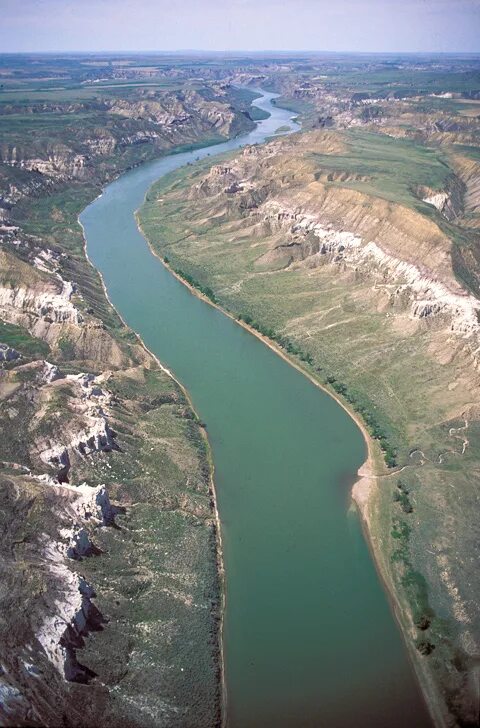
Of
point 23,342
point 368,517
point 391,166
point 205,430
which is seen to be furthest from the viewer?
point 391,166

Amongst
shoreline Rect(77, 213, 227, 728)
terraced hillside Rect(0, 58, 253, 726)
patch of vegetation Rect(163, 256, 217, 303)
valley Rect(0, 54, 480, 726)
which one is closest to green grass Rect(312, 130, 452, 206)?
valley Rect(0, 54, 480, 726)

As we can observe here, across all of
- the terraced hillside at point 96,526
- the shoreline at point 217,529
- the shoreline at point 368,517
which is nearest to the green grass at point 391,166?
the shoreline at point 368,517

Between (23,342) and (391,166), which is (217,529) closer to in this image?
(23,342)

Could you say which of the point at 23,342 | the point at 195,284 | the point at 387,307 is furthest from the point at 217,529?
the point at 195,284

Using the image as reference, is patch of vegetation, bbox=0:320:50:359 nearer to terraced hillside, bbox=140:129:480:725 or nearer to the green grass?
terraced hillside, bbox=140:129:480:725

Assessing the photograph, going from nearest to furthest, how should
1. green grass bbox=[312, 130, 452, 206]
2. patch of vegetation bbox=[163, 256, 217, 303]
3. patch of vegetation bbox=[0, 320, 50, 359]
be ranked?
1. patch of vegetation bbox=[0, 320, 50, 359]
2. patch of vegetation bbox=[163, 256, 217, 303]
3. green grass bbox=[312, 130, 452, 206]

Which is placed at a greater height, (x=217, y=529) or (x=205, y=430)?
(x=205, y=430)
